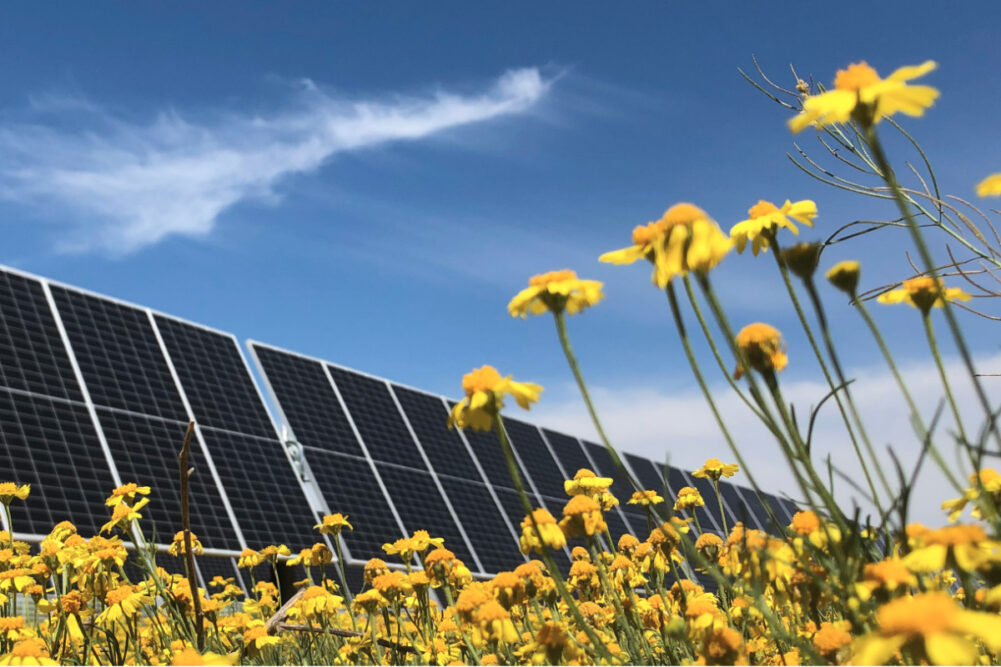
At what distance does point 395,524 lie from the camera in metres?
11.7

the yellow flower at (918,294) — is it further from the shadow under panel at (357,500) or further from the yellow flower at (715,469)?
the shadow under panel at (357,500)

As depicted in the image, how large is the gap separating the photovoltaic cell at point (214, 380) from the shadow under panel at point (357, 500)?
2.98 feet

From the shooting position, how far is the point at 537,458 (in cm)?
1812

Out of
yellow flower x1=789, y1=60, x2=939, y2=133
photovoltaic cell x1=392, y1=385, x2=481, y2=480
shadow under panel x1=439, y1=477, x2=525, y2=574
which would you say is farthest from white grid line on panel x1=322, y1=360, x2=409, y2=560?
yellow flower x1=789, y1=60, x2=939, y2=133

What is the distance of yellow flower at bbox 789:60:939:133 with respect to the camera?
181cm

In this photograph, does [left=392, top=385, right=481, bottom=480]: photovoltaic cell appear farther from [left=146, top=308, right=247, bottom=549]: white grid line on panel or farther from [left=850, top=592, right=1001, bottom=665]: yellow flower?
[left=850, top=592, right=1001, bottom=665]: yellow flower

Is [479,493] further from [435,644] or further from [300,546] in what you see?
[435,644]

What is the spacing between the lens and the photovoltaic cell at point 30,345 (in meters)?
9.41

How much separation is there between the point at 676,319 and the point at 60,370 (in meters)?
9.68

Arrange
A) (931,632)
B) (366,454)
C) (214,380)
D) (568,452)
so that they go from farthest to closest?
(568,452) < (366,454) < (214,380) < (931,632)

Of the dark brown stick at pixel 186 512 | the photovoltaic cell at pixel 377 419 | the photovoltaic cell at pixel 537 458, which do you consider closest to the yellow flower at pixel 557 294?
the dark brown stick at pixel 186 512

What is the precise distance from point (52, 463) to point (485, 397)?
774cm

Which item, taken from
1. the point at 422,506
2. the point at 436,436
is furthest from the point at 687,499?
the point at 436,436

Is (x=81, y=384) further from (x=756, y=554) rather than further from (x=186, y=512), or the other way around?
(x=756, y=554)
